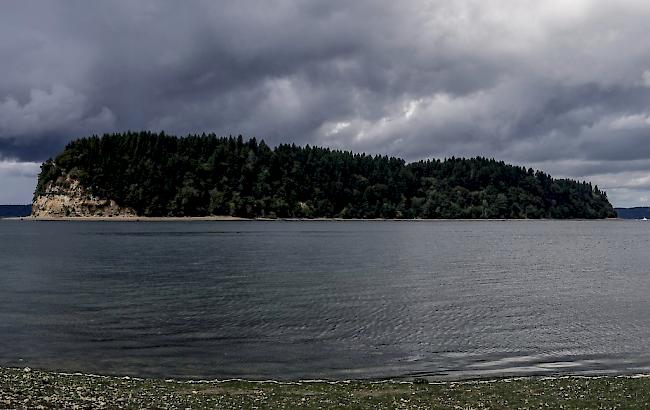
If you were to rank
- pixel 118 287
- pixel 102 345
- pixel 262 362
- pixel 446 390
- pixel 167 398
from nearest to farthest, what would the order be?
pixel 167 398, pixel 446 390, pixel 262 362, pixel 102 345, pixel 118 287

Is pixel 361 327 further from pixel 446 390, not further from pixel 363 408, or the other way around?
pixel 363 408

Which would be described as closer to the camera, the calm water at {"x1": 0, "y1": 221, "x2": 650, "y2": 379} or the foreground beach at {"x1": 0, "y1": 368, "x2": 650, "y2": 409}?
the foreground beach at {"x1": 0, "y1": 368, "x2": 650, "y2": 409}

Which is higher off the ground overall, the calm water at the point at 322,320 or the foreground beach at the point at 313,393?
the foreground beach at the point at 313,393

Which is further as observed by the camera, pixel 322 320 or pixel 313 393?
pixel 322 320

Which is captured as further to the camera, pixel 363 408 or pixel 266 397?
pixel 266 397

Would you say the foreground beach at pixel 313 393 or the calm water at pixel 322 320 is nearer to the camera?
the foreground beach at pixel 313 393

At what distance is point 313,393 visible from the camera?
2373 cm

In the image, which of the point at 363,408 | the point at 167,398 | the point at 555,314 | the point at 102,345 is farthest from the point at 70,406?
the point at 555,314

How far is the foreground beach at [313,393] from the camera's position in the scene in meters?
21.1

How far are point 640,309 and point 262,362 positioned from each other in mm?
35093

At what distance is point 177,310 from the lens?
156 feet

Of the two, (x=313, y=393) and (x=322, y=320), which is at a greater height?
(x=313, y=393)

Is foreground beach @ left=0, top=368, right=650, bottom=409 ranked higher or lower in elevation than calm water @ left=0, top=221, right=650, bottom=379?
higher

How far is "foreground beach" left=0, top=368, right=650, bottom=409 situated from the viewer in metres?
21.1
